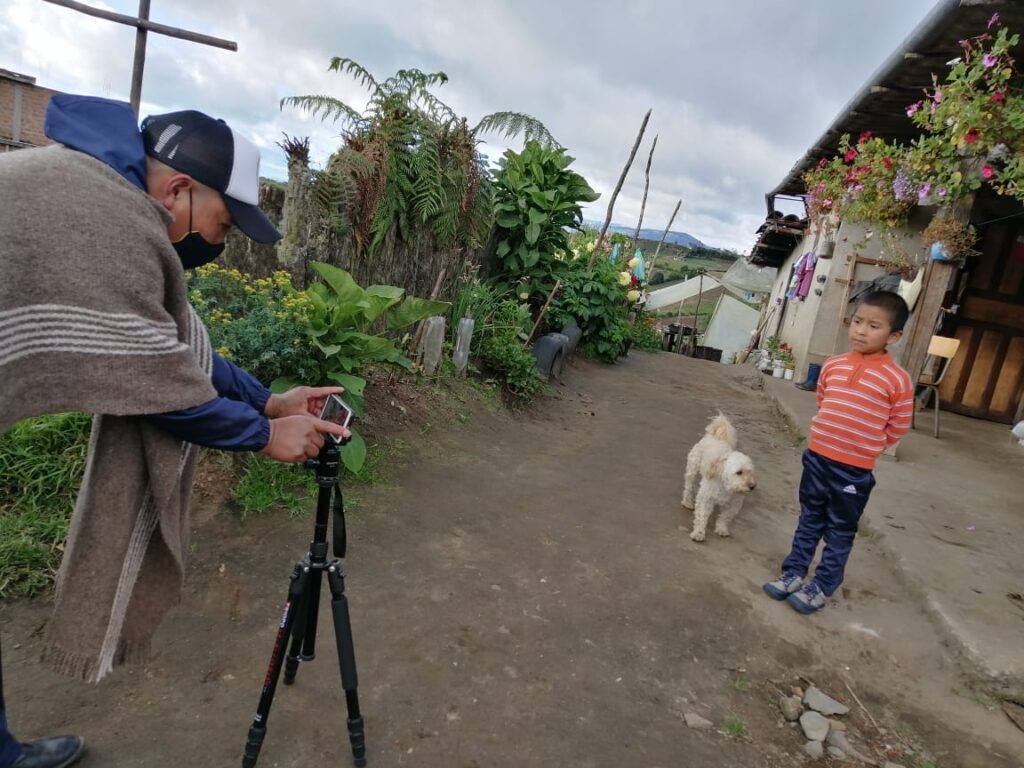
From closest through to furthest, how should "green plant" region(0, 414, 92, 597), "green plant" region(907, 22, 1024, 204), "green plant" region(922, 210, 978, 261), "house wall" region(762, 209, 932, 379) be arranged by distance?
"green plant" region(0, 414, 92, 597) < "green plant" region(907, 22, 1024, 204) < "green plant" region(922, 210, 978, 261) < "house wall" region(762, 209, 932, 379)

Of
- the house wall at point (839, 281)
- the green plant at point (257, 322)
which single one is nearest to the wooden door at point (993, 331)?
the house wall at point (839, 281)

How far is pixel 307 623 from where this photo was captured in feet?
6.37

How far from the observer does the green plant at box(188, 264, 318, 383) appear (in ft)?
11.2

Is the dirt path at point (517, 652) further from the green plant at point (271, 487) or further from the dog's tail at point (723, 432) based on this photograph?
the dog's tail at point (723, 432)

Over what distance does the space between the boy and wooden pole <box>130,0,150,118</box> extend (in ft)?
15.5

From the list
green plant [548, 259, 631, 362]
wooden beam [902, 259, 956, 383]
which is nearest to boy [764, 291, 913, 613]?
wooden beam [902, 259, 956, 383]

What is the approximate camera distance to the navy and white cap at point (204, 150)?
139 centimetres

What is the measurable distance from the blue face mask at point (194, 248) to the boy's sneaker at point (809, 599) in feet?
10.8

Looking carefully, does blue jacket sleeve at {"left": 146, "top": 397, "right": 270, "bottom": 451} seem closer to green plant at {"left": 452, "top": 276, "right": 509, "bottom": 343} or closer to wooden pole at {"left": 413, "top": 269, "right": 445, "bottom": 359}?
wooden pole at {"left": 413, "top": 269, "right": 445, "bottom": 359}

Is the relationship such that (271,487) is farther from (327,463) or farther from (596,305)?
(596,305)

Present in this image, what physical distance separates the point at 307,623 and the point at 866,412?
2937 millimetres

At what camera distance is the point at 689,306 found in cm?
3067

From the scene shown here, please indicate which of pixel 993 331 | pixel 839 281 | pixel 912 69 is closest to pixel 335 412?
pixel 912 69

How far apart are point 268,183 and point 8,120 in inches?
608
